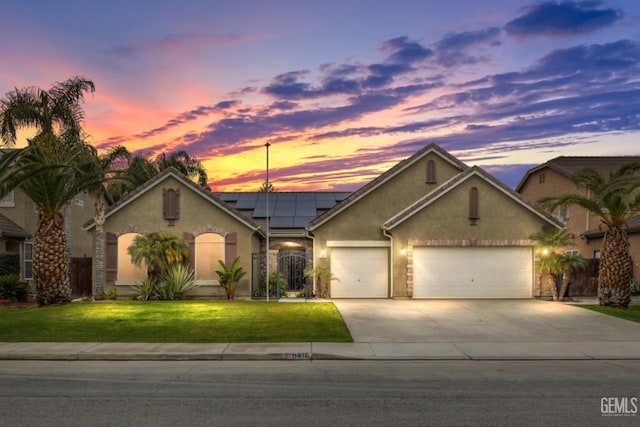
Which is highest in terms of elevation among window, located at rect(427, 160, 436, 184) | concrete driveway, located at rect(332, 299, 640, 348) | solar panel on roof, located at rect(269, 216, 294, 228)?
window, located at rect(427, 160, 436, 184)

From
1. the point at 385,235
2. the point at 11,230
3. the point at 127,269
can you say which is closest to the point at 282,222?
the point at 385,235

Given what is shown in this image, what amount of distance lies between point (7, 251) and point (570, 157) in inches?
1478

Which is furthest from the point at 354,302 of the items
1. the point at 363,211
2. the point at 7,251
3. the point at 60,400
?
the point at 7,251

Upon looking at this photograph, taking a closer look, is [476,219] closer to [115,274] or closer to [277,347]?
[277,347]

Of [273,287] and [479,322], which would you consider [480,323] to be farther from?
[273,287]

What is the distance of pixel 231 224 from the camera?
24.7 m

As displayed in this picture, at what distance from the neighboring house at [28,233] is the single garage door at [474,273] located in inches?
647

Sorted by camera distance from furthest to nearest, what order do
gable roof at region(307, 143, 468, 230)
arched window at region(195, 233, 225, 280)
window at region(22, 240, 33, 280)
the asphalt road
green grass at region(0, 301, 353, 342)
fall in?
window at region(22, 240, 33, 280), gable roof at region(307, 143, 468, 230), arched window at region(195, 233, 225, 280), green grass at region(0, 301, 353, 342), the asphalt road

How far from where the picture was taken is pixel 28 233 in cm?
2805

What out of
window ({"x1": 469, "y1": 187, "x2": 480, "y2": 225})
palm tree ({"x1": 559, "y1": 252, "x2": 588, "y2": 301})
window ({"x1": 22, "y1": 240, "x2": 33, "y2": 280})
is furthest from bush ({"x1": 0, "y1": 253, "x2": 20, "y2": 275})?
palm tree ({"x1": 559, "y1": 252, "x2": 588, "y2": 301})

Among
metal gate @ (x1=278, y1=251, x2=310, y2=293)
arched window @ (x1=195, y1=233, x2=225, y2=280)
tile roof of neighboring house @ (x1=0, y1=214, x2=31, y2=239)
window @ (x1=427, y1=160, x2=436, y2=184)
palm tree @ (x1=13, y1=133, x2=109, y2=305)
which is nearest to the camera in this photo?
palm tree @ (x1=13, y1=133, x2=109, y2=305)

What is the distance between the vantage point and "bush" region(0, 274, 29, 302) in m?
22.8

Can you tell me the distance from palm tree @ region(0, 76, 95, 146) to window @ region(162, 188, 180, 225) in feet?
15.5

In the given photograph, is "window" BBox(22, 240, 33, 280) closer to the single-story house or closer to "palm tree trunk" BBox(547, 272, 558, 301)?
the single-story house
